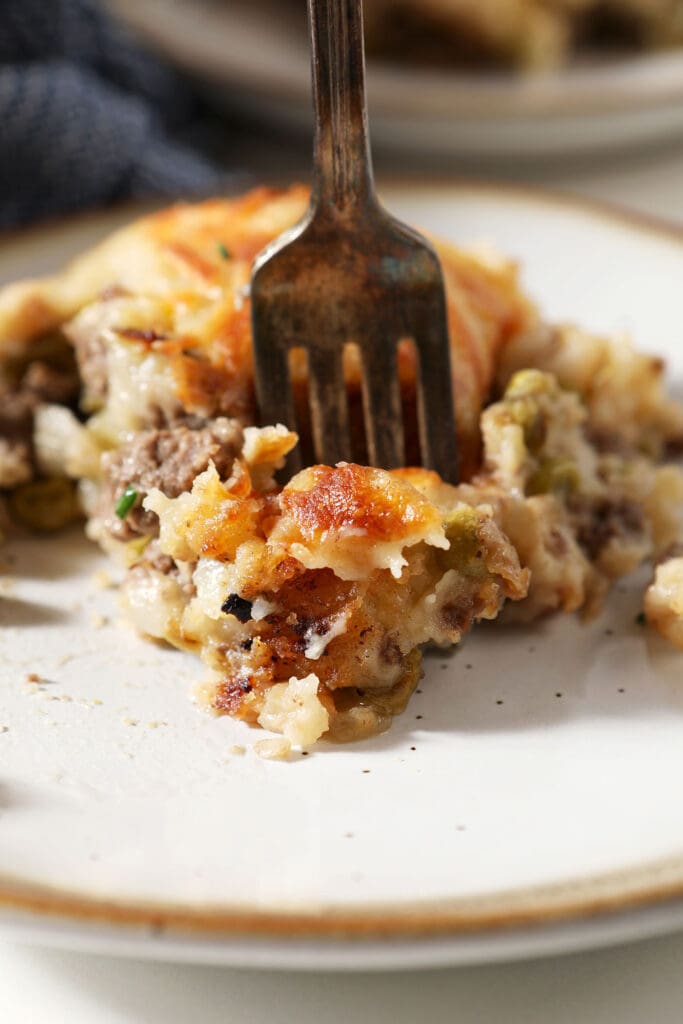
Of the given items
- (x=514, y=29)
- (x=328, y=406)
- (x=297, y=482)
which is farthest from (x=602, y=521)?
(x=514, y=29)

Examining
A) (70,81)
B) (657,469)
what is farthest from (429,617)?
(70,81)

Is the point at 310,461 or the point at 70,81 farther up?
the point at 70,81

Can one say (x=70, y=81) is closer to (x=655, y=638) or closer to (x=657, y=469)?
(x=657, y=469)

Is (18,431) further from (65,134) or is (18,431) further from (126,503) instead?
(65,134)

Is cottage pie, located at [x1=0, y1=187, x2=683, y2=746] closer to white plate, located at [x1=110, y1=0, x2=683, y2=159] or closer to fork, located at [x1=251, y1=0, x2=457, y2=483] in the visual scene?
fork, located at [x1=251, y1=0, x2=457, y2=483]

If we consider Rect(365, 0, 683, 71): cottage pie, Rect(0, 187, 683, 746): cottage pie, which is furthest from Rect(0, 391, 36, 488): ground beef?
Rect(365, 0, 683, 71): cottage pie

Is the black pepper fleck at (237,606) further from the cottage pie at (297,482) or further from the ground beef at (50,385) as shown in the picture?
the ground beef at (50,385)
